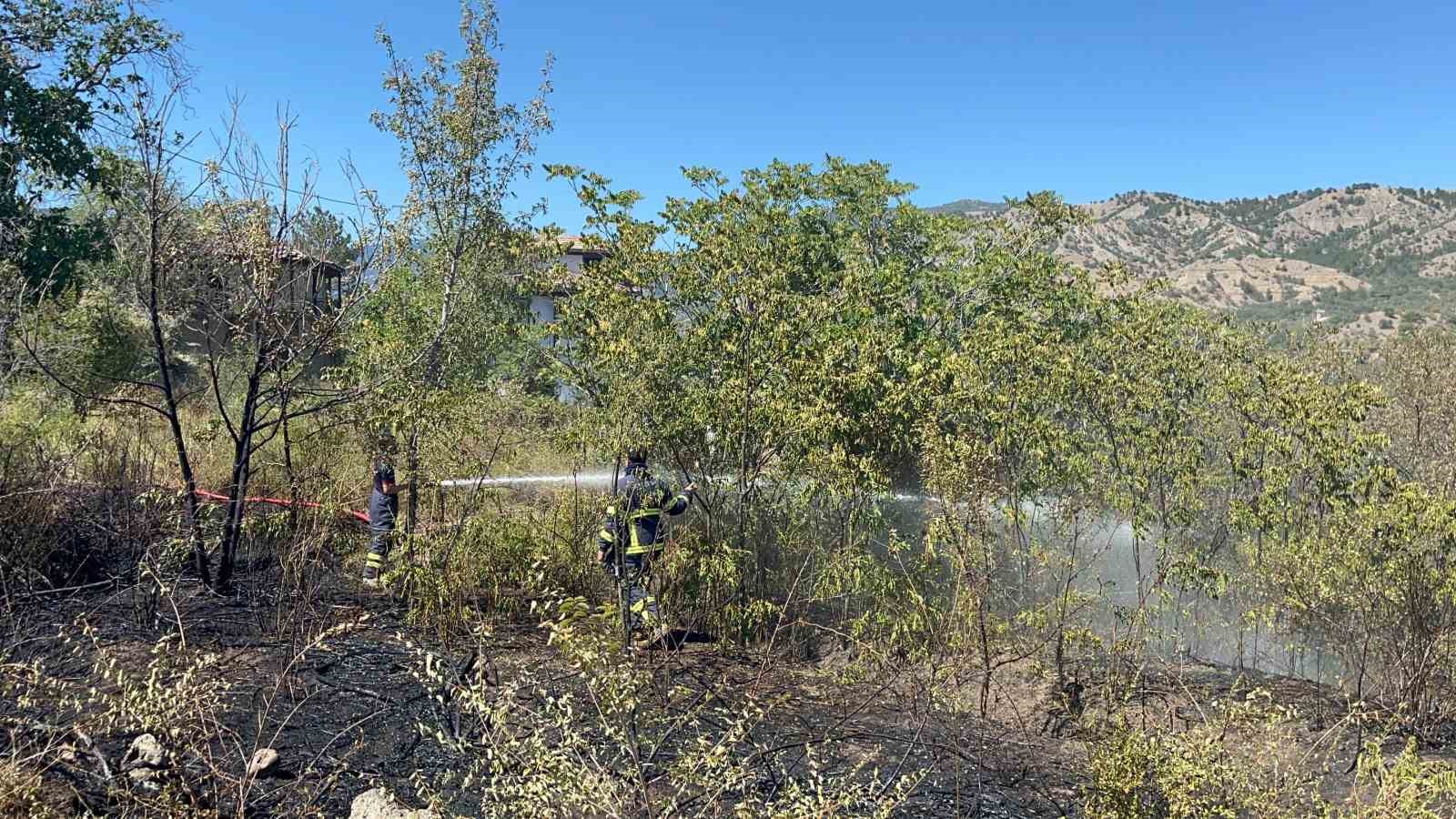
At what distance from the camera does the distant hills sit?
55.0 m

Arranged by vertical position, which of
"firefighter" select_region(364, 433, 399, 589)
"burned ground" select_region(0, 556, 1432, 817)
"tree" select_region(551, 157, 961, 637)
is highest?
"tree" select_region(551, 157, 961, 637)

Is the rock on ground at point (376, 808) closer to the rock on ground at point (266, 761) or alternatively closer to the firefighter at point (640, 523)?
the rock on ground at point (266, 761)

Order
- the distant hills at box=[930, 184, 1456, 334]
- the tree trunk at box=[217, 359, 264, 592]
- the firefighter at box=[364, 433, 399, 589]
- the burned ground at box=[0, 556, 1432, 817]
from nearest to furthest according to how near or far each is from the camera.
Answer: the burned ground at box=[0, 556, 1432, 817]
the tree trunk at box=[217, 359, 264, 592]
the firefighter at box=[364, 433, 399, 589]
the distant hills at box=[930, 184, 1456, 334]

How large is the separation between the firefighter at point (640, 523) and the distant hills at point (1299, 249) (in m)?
50.0

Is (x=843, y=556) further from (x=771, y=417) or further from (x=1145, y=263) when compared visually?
(x=1145, y=263)

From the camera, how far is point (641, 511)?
227 inches

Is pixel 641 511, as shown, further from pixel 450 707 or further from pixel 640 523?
pixel 450 707

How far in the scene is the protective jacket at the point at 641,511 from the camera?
580 cm

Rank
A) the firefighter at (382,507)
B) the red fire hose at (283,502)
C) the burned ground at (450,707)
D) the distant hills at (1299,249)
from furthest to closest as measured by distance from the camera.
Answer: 1. the distant hills at (1299,249)
2. the firefighter at (382,507)
3. the red fire hose at (283,502)
4. the burned ground at (450,707)

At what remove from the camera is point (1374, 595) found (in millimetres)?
6375

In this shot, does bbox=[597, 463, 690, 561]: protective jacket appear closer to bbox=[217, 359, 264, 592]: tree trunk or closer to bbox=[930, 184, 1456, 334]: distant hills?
bbox=[217, 359, 264, 592]: tree trunk

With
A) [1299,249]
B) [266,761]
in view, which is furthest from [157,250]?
[1299,249]

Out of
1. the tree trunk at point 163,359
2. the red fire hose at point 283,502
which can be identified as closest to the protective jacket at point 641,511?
the red fire hose at point 283,502

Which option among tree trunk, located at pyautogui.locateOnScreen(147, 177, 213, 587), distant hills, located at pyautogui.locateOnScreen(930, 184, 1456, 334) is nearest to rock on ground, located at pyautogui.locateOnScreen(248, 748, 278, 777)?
tree trunk, located at pyautogui.locateOnScreen(147, 177, 213, 587)
